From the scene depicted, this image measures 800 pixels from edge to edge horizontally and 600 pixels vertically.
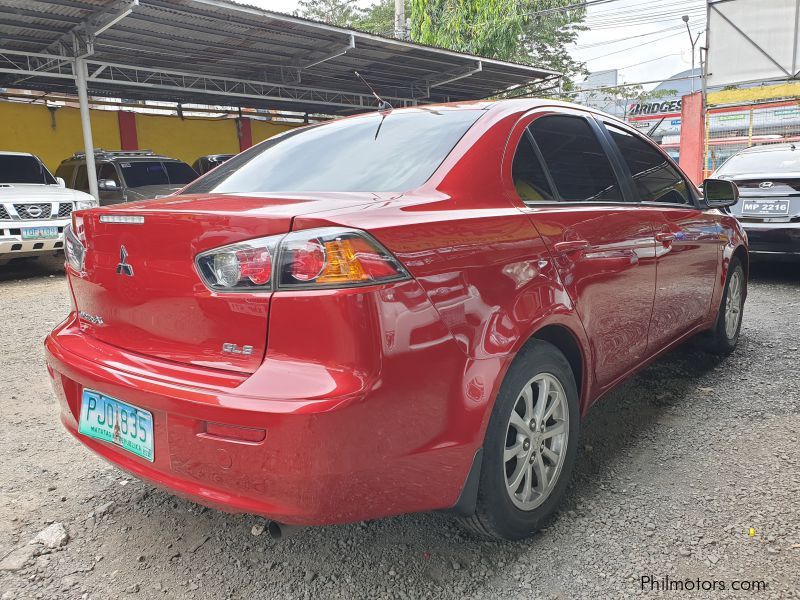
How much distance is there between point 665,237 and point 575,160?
2.35ft

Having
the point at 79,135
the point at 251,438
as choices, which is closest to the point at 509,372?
the point at 251,438

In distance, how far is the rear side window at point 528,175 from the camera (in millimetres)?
2148

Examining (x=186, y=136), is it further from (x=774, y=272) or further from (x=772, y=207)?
(x=772, y=207)

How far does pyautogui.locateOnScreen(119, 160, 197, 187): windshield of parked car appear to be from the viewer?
11094mm

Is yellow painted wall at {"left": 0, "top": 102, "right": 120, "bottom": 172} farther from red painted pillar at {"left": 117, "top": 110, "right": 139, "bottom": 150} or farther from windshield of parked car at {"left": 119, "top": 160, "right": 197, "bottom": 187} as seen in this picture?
windshield of parked car at {"left": 119, "top": 160, "right": 197, "bottom": 187}

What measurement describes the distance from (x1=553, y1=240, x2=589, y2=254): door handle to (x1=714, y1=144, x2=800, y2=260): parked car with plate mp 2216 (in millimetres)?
4688

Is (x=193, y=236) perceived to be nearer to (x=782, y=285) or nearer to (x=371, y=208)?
(x=371, y=208)

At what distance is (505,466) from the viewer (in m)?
1.93

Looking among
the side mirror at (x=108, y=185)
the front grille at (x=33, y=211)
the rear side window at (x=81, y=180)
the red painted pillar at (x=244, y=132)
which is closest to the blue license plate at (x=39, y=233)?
the front grille at (x=33, y=211)

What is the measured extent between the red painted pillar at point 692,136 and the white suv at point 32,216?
13.9 m

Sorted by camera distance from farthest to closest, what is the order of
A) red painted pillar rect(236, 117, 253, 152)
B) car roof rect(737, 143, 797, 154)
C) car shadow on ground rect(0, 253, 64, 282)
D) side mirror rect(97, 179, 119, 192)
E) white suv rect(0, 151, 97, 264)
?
red painted pillar rect(236, 117, 253, 152), side mirror rect(97, 179, 119, 192), car shadow on ground rect(0, 253, 64, 282), white suv rect(0, 151, 97, 264), car roof rect(737, 143, 797, 154)

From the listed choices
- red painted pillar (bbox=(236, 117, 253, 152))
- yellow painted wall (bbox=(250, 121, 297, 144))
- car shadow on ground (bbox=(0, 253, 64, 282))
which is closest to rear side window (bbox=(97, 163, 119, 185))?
car shadow on ground (bbox=(0, 253, 64, 282))

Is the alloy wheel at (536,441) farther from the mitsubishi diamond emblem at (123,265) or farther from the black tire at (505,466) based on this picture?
the mitsubishi diamond emblem at (123,265)

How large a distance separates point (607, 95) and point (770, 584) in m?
39.4
